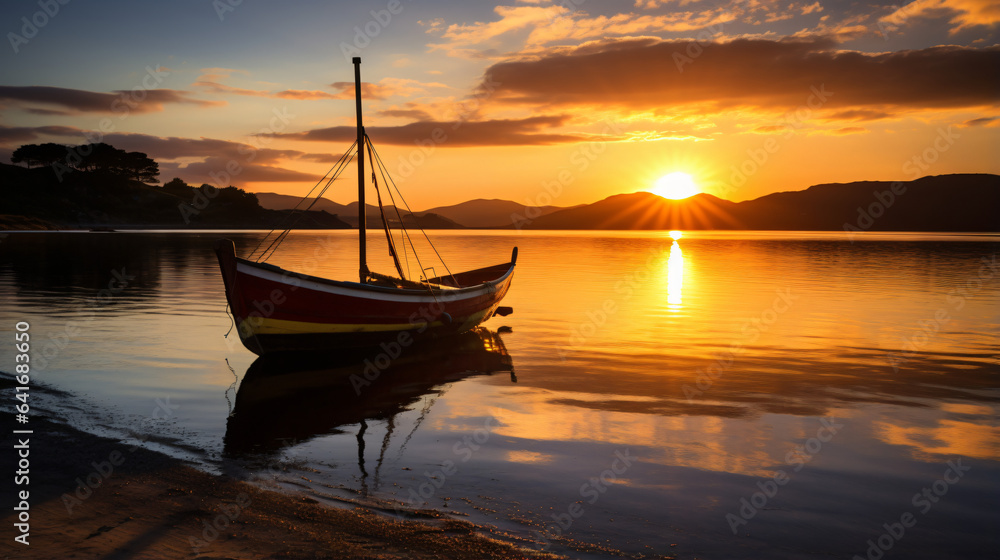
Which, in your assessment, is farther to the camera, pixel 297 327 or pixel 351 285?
pixel 351 285

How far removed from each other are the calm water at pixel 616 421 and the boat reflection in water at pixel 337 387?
0.09 m

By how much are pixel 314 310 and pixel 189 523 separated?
1007 centimetres

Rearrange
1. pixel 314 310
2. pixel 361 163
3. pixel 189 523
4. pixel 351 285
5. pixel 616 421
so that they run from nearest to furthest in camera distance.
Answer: pixel 189 523 → pixel 616 421 → pixel 314 310 → pixel 351 285 → pixel 361 163

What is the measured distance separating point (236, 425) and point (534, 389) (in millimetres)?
6471

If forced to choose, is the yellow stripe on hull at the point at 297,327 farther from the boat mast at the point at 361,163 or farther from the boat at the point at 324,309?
the boat mast at the point at 361,163

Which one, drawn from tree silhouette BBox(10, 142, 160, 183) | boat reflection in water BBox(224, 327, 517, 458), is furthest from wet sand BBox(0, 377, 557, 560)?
tree silhouette BBox(10, 142, 160, 183)

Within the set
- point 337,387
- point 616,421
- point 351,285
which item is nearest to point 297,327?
point 351,285

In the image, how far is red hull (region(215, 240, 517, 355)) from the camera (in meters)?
15.5

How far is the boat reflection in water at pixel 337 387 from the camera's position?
1075 centimetres

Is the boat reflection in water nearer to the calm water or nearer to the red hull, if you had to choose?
the calm water

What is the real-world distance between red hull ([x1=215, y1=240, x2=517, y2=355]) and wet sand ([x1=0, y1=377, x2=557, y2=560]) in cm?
734

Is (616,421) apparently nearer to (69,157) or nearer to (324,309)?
(324,309)

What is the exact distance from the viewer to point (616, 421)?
1161cm

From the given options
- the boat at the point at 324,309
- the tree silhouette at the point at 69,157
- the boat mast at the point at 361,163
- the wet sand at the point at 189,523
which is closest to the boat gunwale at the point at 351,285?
the boat at the point at 324,309
